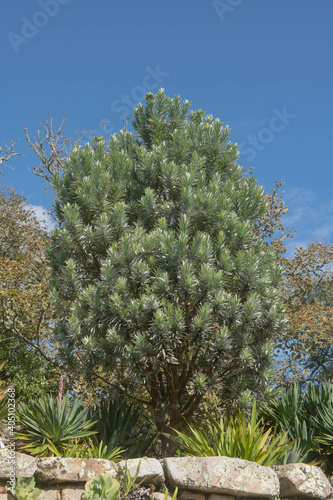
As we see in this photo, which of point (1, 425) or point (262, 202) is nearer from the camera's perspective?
point (1, 425)

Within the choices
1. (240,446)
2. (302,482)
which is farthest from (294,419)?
(240,446)

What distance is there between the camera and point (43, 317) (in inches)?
553

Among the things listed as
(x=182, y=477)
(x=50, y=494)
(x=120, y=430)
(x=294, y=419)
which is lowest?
(x=50, y=494)

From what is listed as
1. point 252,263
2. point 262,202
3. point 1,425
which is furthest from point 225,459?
point 262,202

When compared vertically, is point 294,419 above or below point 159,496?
above

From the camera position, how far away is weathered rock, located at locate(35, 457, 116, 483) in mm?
6496

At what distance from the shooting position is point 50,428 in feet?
24.3

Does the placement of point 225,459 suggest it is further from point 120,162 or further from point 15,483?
point 120,162

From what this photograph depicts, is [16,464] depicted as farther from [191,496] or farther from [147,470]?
[191,496]

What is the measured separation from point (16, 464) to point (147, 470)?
180 cm

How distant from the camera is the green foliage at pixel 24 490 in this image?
20.5 feet

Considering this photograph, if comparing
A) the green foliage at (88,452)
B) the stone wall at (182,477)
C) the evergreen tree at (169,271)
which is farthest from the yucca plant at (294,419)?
the green foliage at (88,452)

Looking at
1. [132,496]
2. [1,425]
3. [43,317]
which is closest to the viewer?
[132,496]

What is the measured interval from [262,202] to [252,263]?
1630 millimetres
